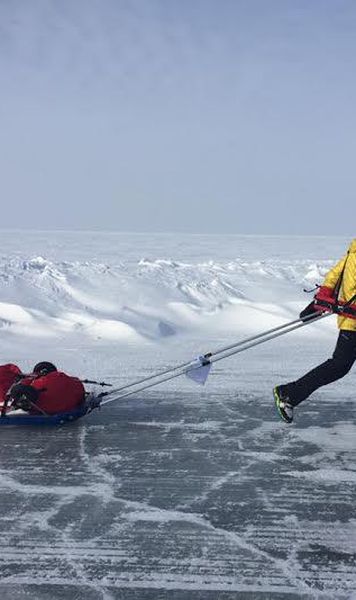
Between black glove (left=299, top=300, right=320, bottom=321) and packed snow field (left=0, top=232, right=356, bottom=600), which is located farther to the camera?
black glove (left=299, top=300, right=320, bottom=321)

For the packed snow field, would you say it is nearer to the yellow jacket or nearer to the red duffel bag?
the red duffel bag

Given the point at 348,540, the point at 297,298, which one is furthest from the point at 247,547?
the point at 297,298

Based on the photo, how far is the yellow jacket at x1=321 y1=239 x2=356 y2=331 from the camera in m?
4.63

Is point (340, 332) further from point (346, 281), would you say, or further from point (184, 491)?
point (184, 491)

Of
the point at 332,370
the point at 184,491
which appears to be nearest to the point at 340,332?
the point at 332,370

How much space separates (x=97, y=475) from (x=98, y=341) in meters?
4.80

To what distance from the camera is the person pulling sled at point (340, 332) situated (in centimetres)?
464

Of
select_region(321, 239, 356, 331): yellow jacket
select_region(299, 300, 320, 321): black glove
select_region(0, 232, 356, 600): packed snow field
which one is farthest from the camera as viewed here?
select_region(299, 300, 320, 321): black glove

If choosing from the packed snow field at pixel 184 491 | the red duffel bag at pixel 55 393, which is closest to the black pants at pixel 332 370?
the packed snow field at pixel 184 491

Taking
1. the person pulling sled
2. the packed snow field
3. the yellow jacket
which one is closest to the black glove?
the person pulling sled

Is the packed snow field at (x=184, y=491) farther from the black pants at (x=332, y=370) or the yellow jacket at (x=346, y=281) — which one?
the yellow jacket at (x=346, y=281)

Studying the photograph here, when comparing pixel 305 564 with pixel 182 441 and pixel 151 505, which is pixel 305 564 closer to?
pixel 151 505

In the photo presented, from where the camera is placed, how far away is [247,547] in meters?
2.79

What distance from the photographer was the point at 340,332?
187 inches
